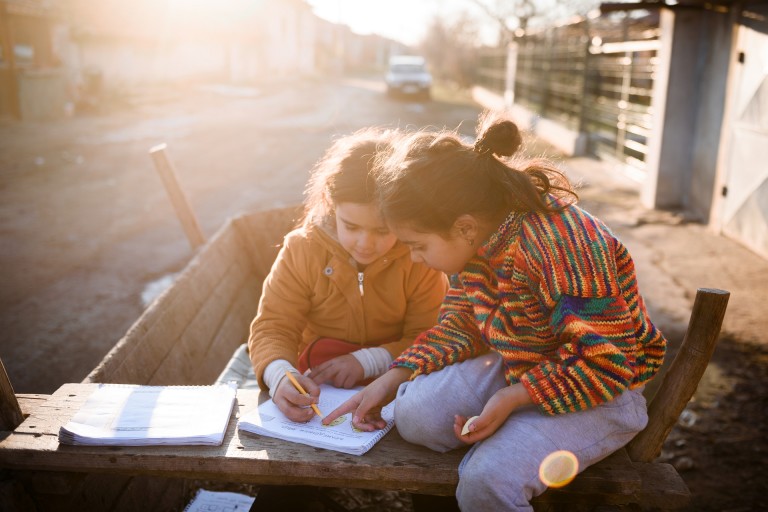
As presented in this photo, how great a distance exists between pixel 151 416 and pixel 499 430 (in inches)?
39.1

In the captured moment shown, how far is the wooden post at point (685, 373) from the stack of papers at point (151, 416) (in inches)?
46.2

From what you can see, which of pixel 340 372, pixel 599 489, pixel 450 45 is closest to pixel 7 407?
pixel 340 372

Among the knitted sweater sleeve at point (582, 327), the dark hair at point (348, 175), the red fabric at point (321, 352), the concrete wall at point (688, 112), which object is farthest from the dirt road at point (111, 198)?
the concrete wall at point (688, 112)

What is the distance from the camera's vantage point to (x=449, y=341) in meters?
2.00

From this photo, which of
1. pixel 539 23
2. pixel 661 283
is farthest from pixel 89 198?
pixel 539 23

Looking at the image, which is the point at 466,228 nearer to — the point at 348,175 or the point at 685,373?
the point at 348,175

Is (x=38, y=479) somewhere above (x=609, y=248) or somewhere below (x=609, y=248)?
below

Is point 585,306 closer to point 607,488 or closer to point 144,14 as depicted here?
point 607,488

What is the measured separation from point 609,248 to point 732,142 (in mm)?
6339

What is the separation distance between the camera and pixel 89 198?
9211mm

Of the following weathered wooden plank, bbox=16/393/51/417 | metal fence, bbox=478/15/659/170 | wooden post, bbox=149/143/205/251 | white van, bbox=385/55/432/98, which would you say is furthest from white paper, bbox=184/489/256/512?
white van, bbox=385/55/432/98

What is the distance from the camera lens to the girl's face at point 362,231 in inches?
86.3

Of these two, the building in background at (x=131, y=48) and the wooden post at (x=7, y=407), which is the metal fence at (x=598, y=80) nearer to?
the wooden post at (x=7, y=407)

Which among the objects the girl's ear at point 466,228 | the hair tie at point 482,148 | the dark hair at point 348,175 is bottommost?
the girl's ear at point 466,228
